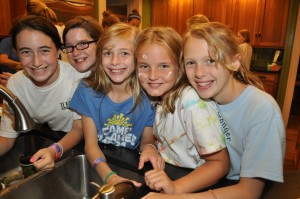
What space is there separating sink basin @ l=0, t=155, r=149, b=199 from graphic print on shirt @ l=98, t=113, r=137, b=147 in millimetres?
164

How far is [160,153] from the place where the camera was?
3.38 feet

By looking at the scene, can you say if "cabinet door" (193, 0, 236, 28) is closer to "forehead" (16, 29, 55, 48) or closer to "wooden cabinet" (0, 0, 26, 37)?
"wooden cabinet" (0, 0, 26, 37)

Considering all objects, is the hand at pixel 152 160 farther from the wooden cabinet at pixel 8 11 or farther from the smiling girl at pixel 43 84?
the wooden cabinet at pixel 8 11

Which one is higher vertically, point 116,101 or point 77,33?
point 77,33

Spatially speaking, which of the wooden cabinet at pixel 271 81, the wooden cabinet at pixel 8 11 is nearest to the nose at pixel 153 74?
the wooden cabinet at pixel 8 11

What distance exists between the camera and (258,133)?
0.74m

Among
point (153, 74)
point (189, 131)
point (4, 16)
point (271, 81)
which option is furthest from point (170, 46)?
point (271, 81)

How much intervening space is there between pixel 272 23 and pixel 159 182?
4.10 meters

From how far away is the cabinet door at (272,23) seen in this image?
3845mm

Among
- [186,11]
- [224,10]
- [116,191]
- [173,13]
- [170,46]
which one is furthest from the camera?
[173,13]

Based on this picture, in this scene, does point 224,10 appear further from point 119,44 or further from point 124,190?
point 124,190

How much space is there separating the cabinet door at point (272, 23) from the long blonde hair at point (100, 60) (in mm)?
3616

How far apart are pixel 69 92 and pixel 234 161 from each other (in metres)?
0.85

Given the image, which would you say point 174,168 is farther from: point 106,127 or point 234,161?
point 106,127
